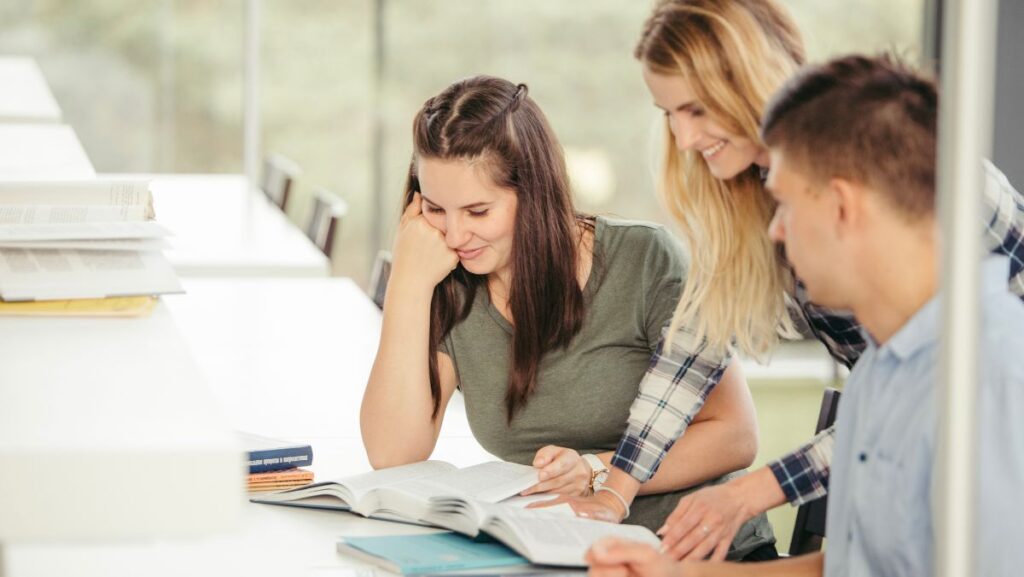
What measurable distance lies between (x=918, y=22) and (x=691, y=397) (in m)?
4.31

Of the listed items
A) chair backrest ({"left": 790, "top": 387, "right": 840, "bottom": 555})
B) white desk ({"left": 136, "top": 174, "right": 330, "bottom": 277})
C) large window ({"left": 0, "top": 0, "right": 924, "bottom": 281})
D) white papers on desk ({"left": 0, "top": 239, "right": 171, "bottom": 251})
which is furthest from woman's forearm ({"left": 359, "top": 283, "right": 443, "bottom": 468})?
large window ({"left": 0, "top": 0, "right": 924, "bottom": 281})

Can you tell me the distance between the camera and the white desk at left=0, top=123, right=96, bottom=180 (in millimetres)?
2293

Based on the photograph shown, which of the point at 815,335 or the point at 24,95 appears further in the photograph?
the point at 24,95

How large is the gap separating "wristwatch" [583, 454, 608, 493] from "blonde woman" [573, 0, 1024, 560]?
0.04 meters

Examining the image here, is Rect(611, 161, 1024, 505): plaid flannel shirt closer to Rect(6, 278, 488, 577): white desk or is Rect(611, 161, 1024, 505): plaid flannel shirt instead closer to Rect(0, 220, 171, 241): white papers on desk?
Rect(6, 278, 488, 577): white desk

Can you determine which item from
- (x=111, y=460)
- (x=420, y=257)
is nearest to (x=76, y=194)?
(x=420, y=257)

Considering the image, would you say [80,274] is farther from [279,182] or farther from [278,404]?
[279,182]

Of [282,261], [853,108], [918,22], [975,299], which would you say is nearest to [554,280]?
[853,108]

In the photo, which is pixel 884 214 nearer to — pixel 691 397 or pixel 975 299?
pixel 975 299

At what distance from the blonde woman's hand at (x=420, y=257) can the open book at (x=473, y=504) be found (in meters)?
0.25

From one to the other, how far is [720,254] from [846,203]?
445mm

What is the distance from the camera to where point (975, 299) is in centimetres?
92

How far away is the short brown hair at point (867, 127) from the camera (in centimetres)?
129

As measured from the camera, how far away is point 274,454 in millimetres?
1772
